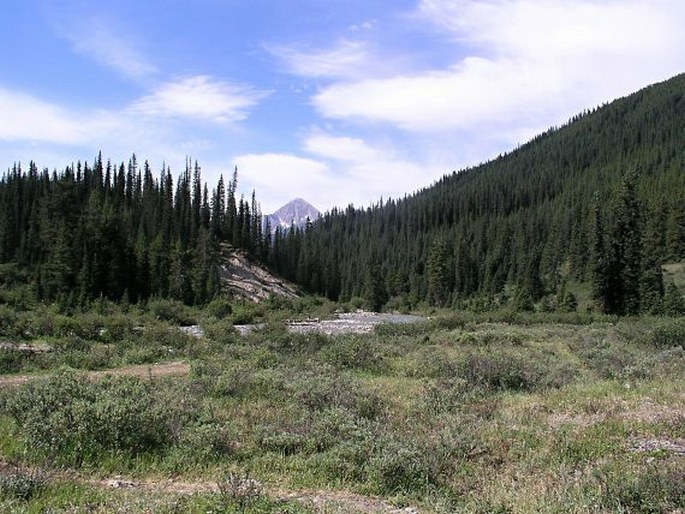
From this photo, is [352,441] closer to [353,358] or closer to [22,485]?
[22,485]

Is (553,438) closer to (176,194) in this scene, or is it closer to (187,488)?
(187,488)

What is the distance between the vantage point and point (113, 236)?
70188 millimetres

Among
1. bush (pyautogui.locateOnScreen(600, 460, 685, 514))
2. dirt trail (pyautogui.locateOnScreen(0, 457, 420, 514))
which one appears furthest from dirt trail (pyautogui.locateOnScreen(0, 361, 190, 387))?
bush (pyautogui.locateOnScreen(600, 460, 685, 514))

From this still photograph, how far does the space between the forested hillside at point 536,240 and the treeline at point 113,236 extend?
88.2 ft

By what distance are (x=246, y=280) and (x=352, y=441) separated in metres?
90.1

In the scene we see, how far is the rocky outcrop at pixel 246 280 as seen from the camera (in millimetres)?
91188

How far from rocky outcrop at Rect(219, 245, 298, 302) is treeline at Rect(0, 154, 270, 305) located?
3.87 metres

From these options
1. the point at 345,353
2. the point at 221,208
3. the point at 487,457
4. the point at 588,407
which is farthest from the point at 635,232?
the point at 221,208

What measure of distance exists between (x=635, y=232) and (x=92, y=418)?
59932 millimetres

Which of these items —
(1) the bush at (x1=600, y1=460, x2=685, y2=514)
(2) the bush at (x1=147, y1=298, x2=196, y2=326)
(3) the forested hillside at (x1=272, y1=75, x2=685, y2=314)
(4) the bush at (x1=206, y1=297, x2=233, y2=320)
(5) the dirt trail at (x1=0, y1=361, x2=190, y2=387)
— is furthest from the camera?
(4) the bush at (x1=206, y1=297, x2=233, y2=320)

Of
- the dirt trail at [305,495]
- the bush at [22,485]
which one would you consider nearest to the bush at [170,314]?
the dirt trail at [305,495]

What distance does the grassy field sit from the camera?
7160mm

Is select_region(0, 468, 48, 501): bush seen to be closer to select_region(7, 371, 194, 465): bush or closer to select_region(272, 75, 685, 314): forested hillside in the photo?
Answer: select_region(7, 371, 194, 465): bush

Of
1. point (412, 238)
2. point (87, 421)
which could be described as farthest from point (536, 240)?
point (87, 421)
